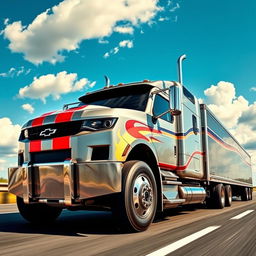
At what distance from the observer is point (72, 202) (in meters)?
4.52

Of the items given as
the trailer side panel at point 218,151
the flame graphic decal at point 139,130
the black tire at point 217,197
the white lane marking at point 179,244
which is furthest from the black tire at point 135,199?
the black tire at point 217,197

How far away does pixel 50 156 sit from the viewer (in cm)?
488

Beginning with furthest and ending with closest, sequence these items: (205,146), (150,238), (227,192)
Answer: (227,192) → (205,146) → (150,238)

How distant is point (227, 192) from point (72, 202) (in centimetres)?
832

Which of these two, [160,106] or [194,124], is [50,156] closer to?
[160,106]

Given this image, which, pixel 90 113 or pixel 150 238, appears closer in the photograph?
pixel 150 238

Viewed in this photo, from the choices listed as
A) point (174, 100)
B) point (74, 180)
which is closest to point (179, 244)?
point (74, 180)

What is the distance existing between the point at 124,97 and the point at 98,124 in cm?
172

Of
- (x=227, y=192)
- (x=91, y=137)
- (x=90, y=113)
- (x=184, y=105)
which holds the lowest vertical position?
(x=227, y=192)

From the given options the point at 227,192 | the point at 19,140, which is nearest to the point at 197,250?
the point at 19,140

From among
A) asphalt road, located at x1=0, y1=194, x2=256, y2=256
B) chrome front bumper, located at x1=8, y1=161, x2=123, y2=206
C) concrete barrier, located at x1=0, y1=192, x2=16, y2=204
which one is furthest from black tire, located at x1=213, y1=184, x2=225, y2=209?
concrete barrier, located at x1=0, y1=192, x2=16, y2=204

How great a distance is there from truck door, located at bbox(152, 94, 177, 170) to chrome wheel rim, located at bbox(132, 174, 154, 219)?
0.83 meters

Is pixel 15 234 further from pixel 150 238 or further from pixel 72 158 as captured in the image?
pixel 150 238

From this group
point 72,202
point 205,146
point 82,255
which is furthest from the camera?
point 205,146
